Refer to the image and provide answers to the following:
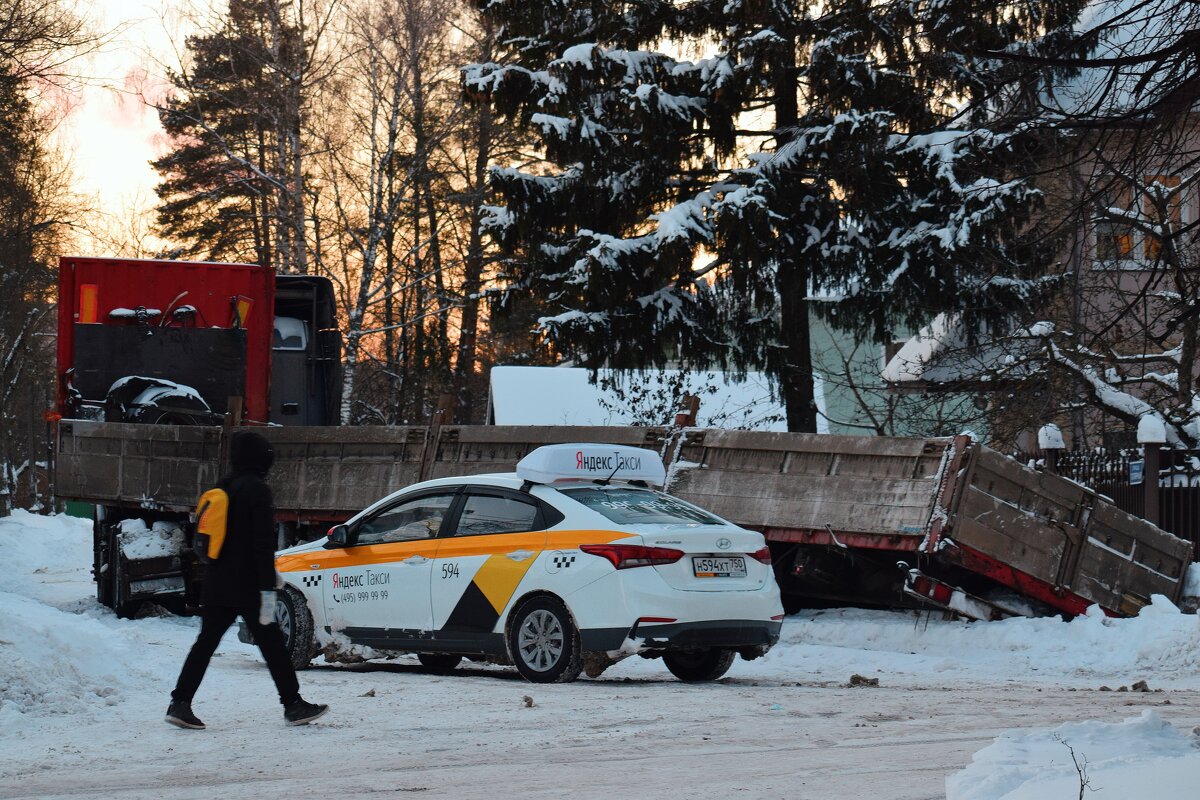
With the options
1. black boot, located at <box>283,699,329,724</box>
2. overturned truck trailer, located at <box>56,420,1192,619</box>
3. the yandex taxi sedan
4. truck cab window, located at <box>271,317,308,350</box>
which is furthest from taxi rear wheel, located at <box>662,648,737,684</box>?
truck cab window, located at <box>271,317,308,350</box>

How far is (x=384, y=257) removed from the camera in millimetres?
35438

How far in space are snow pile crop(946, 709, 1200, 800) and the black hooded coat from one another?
424 centimetres

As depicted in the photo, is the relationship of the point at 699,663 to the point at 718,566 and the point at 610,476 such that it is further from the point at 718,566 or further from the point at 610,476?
the point at 610,476

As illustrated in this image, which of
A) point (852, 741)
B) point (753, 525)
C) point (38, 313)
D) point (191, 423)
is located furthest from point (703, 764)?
point (38, 313)

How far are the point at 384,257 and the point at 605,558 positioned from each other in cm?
2610

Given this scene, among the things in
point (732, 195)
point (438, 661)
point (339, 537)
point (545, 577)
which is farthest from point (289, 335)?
point (545, 577)

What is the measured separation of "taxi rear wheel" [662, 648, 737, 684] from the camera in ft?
36.1

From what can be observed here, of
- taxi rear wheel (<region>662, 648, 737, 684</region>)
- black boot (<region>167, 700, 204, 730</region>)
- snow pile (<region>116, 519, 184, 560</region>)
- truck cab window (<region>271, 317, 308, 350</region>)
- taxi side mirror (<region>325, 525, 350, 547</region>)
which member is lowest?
taxi rear wheel (<region>662, 648, 737, 684</region>)

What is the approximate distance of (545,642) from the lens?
10516 mm

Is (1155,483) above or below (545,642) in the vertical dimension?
above

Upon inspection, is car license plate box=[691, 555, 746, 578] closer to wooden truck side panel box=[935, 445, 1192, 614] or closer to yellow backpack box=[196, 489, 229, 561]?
wooden truck side panel box=[935, 445, 1192, 614]

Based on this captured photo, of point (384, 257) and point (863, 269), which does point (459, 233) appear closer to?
point (384, 257)

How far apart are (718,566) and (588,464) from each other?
4.38 ft

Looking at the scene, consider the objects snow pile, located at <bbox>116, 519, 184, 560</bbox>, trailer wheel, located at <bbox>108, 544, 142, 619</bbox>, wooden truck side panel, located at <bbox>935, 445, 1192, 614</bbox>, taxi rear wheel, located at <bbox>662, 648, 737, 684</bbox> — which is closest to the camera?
taxi rear wheel, located at <bbox>662, 648, 737, 684</bbox>
